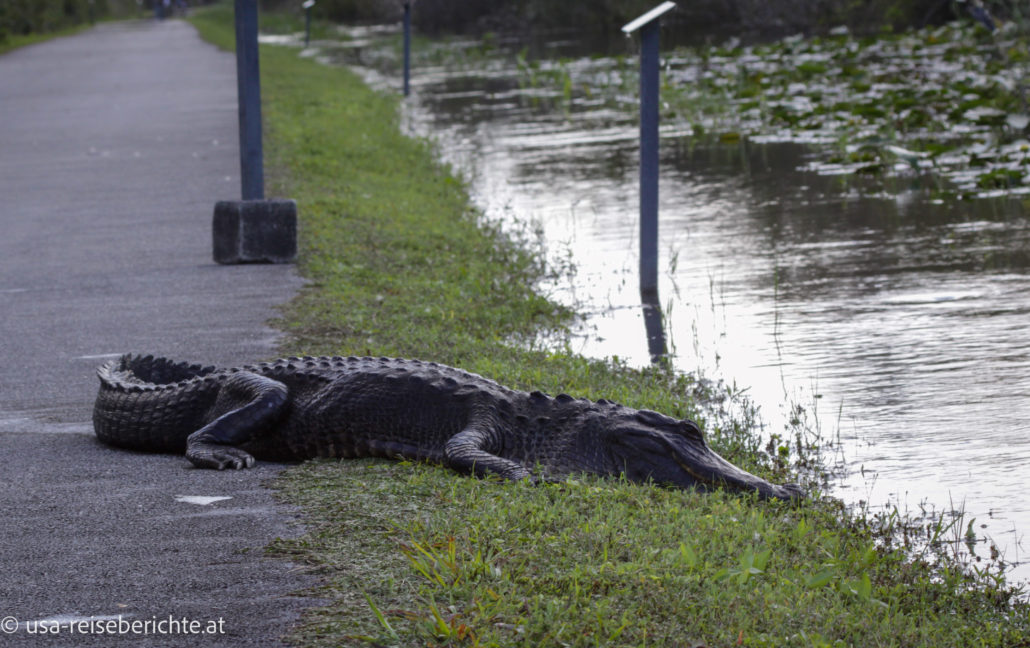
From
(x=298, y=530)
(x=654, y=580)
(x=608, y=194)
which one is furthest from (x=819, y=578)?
(x=608, y=194)

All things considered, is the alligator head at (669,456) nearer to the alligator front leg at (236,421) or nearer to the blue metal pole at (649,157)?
the alligator front leg at (236,421)

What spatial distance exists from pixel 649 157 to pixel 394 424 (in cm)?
369

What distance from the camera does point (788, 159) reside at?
43.9 ft

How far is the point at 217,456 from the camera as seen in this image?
14.9 ft

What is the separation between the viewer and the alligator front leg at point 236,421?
4562 millimetres

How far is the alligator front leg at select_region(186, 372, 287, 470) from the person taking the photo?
4.56 meters

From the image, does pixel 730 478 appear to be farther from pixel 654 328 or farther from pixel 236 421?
pixel 654 328

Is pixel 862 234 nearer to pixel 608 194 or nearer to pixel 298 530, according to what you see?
pixel 608 194

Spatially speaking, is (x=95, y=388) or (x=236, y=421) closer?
(x=236, y=421)

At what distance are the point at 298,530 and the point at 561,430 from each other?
4.27 ft

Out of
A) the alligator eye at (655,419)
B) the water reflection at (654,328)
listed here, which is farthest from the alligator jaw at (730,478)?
the water reflection at (654,328)

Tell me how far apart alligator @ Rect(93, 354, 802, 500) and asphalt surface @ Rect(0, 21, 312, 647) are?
0.18 meters

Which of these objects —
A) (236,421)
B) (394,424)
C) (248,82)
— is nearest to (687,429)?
(394,424)

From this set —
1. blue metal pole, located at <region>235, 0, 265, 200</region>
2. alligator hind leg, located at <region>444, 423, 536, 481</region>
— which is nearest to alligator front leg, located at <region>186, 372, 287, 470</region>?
alligator hind leg, located at <region>444, 423, 536, 481</region>
